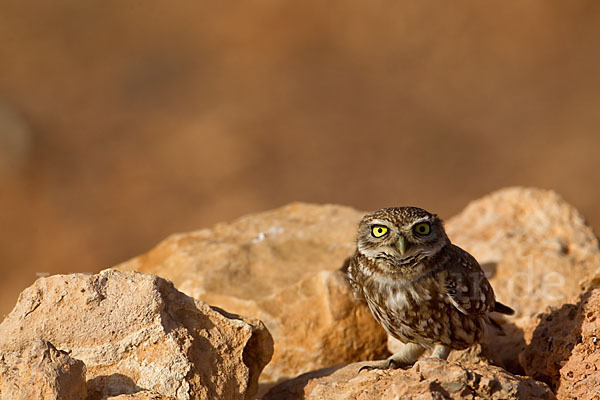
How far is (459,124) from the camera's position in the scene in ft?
46.7

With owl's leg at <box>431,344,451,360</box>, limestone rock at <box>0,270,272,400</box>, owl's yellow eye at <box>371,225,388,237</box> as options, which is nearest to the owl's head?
owl's yellow eye at <box>371,225,388,237</box>

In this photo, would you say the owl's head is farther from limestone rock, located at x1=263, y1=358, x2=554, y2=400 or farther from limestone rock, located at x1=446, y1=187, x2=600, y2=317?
limestone rock, located at x1=446, y1=187, x2=600, y2=317

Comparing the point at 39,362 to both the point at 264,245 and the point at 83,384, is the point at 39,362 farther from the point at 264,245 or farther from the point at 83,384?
the point at 264,245

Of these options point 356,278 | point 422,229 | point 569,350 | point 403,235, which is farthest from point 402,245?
point 569,350

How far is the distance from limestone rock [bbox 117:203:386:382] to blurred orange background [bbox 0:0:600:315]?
221 inches

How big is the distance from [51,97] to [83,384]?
1209cm

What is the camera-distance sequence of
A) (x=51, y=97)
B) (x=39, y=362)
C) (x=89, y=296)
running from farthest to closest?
(x=51, y=97) → (x=89, y=296) → (x=39, y=362)

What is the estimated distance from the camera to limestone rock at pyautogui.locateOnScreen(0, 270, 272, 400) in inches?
132

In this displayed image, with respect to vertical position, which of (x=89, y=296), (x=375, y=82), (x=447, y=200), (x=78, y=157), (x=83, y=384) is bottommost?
(x=83, y=384)

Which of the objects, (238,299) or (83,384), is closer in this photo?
(83,384)

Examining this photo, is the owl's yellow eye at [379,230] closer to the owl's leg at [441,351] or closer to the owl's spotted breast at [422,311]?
the owl's spotted breast at [422,311]

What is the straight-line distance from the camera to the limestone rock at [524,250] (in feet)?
17.1

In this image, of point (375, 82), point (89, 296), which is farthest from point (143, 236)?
point (89, 296)

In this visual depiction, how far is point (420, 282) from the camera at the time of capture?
4039 mm
